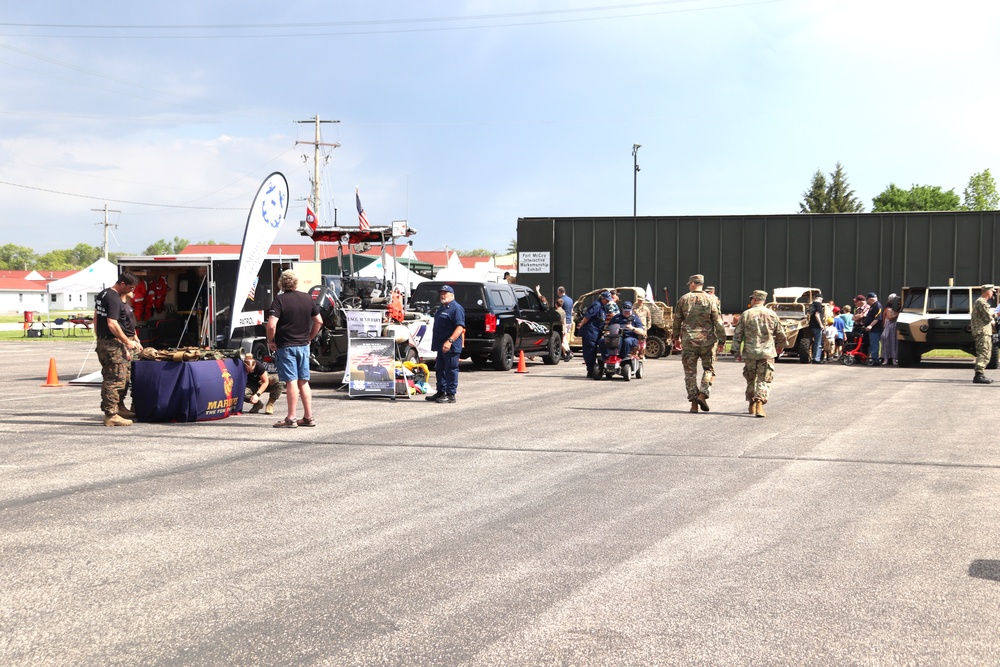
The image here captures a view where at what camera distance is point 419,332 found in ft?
58.2

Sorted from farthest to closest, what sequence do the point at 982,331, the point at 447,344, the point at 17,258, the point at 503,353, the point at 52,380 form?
1. the point at 17,258
2. the point at 503,353
3. the point at 982,331
4. the point at 52,380
5. the point at 447,344

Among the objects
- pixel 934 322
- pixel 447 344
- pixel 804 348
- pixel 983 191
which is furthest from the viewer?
pixel 983 191

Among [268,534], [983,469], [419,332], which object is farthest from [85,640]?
[419,332]

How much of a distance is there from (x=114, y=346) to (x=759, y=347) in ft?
26.9

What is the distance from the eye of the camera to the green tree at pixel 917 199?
10638 centimetres

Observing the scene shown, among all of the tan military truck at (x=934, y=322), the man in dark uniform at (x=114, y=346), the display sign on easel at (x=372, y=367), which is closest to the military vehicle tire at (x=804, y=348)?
the tan military truck at (x=934, y=322)

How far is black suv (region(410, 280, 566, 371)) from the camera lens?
21.3 m

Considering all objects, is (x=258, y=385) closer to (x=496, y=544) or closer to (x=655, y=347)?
(x=496, y=544)

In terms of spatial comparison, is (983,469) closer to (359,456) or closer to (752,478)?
(752,478)

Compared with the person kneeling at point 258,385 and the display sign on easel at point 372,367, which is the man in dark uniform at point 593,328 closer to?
the display sign on easel at point 372,367

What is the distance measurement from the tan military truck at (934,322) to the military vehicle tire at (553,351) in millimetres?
8392

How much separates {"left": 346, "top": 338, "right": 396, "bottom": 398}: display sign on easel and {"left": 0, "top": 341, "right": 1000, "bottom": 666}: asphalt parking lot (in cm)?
328

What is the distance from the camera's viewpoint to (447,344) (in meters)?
14.8

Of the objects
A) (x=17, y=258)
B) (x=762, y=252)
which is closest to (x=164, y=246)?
(x=17, y=258)
